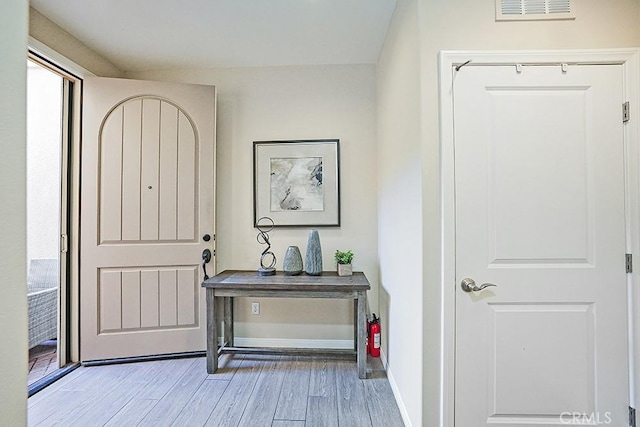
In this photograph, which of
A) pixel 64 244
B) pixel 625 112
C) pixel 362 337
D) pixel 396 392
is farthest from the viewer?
pixel 64 244

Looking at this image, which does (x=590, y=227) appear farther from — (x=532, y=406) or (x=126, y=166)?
(x=126, y=166)

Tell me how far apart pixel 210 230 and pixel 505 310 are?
7.50 feet

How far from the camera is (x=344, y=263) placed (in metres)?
2.70

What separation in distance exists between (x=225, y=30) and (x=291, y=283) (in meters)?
2.02

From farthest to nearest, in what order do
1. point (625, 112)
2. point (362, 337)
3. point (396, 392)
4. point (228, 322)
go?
point (228, 322) → point (362, 337) → point (396, 392) → point (625, 112)

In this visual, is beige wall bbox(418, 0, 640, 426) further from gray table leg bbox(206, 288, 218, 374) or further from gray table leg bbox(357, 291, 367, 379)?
gray table leg bbox(206, 288, 218, 374)

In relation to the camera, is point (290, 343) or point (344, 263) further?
point (290, 343)

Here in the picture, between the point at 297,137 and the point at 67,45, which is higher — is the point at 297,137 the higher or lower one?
the lower one

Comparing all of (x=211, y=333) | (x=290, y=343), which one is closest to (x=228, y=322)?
(x=211, y=333)

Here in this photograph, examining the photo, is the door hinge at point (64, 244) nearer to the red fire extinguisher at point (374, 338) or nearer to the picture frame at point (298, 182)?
the picture frame at point (298, 182)

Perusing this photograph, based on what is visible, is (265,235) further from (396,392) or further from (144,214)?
(396,392)
